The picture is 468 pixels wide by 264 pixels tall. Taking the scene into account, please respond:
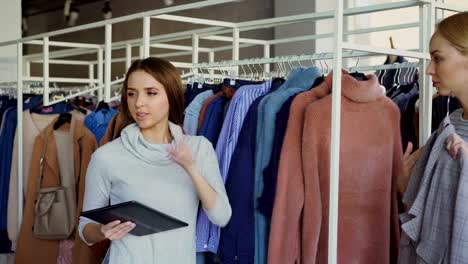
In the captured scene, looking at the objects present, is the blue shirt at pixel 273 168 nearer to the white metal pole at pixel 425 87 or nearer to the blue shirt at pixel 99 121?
the white metal pole at pixel 425 87

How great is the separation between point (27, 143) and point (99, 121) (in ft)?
1.77

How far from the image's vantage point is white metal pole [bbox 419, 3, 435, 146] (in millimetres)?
2604

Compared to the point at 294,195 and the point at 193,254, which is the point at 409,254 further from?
the point at 193,254

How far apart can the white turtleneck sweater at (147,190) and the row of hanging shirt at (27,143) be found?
5.57 ft

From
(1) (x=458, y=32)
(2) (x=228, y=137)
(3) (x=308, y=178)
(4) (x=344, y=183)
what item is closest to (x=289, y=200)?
(3) (x=308, y=178)

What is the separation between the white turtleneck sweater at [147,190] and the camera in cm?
227

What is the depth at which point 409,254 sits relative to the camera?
2.29 meters

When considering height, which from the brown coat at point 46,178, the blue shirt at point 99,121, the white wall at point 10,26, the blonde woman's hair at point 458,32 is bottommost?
the brown coat at point 46,178

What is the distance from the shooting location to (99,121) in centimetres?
402

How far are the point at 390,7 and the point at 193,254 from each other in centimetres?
125

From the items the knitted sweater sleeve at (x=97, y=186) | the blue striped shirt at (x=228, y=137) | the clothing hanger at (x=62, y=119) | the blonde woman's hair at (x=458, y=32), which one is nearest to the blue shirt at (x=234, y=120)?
the blue striped shirt at (x=228, y=137)

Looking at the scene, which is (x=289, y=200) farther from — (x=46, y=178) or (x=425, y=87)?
(x=46, y=178)

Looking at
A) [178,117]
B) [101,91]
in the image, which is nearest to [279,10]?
[101,91]

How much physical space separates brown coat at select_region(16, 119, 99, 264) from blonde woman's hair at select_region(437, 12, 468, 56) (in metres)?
2.32
